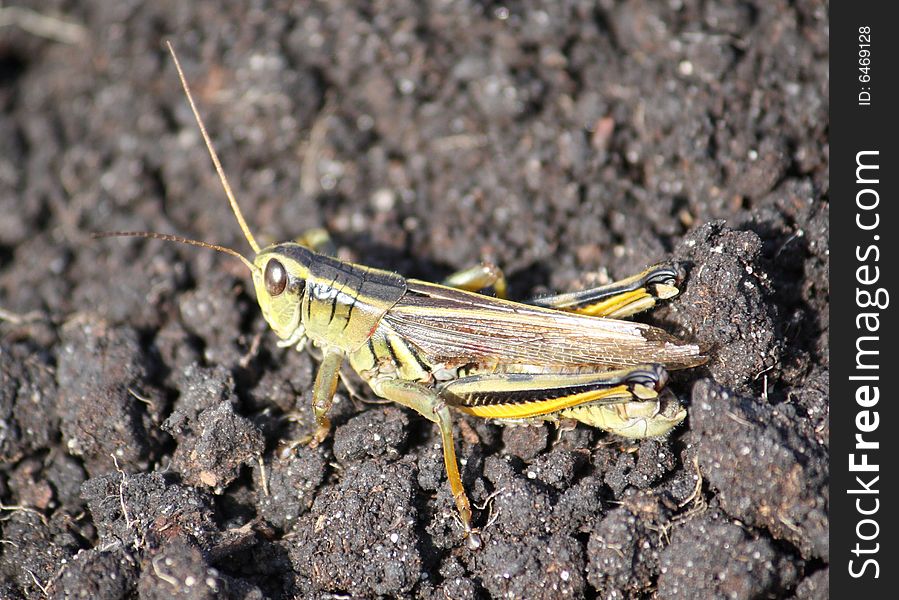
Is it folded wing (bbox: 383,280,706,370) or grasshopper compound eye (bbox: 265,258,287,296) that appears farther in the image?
grasshopper compound eye (bbox: 265,258,287,296)

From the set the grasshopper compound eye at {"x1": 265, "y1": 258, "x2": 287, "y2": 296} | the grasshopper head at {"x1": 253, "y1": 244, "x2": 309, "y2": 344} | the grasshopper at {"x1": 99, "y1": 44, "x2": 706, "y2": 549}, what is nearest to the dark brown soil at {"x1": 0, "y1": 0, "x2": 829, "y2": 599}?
the grasshopper at {"x1": 99, "y1": 44, "x2": 706, "y2": 549}

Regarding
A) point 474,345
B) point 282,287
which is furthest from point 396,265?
point 474,345

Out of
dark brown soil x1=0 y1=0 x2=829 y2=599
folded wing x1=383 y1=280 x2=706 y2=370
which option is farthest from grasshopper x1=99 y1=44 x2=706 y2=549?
dark brown soil x1=0 y1=0 x2=829 y2=599

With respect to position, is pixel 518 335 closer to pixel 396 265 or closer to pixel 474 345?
pixel 474 345

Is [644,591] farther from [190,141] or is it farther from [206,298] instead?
[190,141]

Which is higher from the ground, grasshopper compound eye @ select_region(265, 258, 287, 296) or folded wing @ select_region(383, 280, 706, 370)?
grasshopper compound eye @ select_region(265, 258, 287, 296)

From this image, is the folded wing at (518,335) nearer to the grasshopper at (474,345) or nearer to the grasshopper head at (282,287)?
the grasshopper at (474,345)

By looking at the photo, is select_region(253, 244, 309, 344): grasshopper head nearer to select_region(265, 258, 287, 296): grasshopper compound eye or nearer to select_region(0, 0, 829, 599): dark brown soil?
select_region(265, 258, 287, 296): grasshopper compound eye
